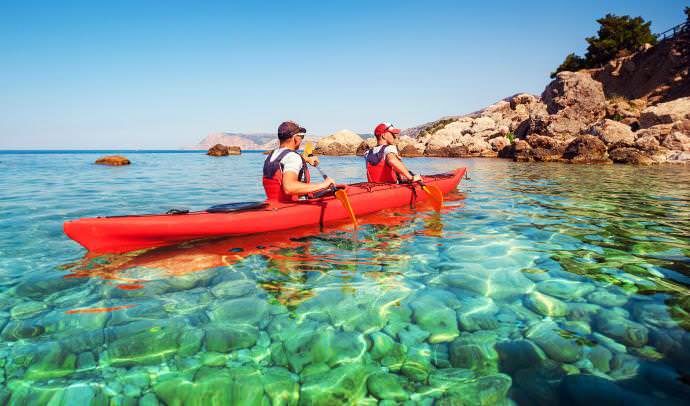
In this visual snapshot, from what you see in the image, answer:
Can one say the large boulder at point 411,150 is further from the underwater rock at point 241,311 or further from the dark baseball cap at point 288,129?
the underwater rock at point 241,311

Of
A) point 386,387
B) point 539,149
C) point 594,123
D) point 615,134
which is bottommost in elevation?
point 386,387

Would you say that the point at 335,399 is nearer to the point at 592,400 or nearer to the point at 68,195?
the point at 592,400

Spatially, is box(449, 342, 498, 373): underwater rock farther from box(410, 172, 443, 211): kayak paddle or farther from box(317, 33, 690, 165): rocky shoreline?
box(317, 33, 690, 165): rocky shoreline

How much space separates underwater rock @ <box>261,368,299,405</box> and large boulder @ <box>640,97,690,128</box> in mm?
30089

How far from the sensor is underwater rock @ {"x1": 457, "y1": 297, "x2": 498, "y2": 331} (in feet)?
11.2

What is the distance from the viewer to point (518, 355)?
296cm

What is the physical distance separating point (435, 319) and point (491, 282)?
1.21 metres

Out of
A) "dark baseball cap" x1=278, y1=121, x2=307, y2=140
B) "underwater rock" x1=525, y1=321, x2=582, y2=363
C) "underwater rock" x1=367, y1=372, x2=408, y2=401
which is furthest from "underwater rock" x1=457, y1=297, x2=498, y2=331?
"dark baseball cap" x1=278, y1=121, x2=307, y2=140

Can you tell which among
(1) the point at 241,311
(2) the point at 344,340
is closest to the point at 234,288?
(1) the point at 241,311

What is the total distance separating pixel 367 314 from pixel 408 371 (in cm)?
89

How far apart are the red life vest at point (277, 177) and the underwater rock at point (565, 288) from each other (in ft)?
12.9

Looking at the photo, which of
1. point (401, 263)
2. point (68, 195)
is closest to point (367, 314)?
point (401, 263)

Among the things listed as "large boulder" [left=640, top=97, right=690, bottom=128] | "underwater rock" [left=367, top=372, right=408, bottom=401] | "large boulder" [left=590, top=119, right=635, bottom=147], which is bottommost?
"underwater rock" [left=367, top=372, right=408, bottom=401]

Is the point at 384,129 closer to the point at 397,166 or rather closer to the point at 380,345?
the point at 397,166
